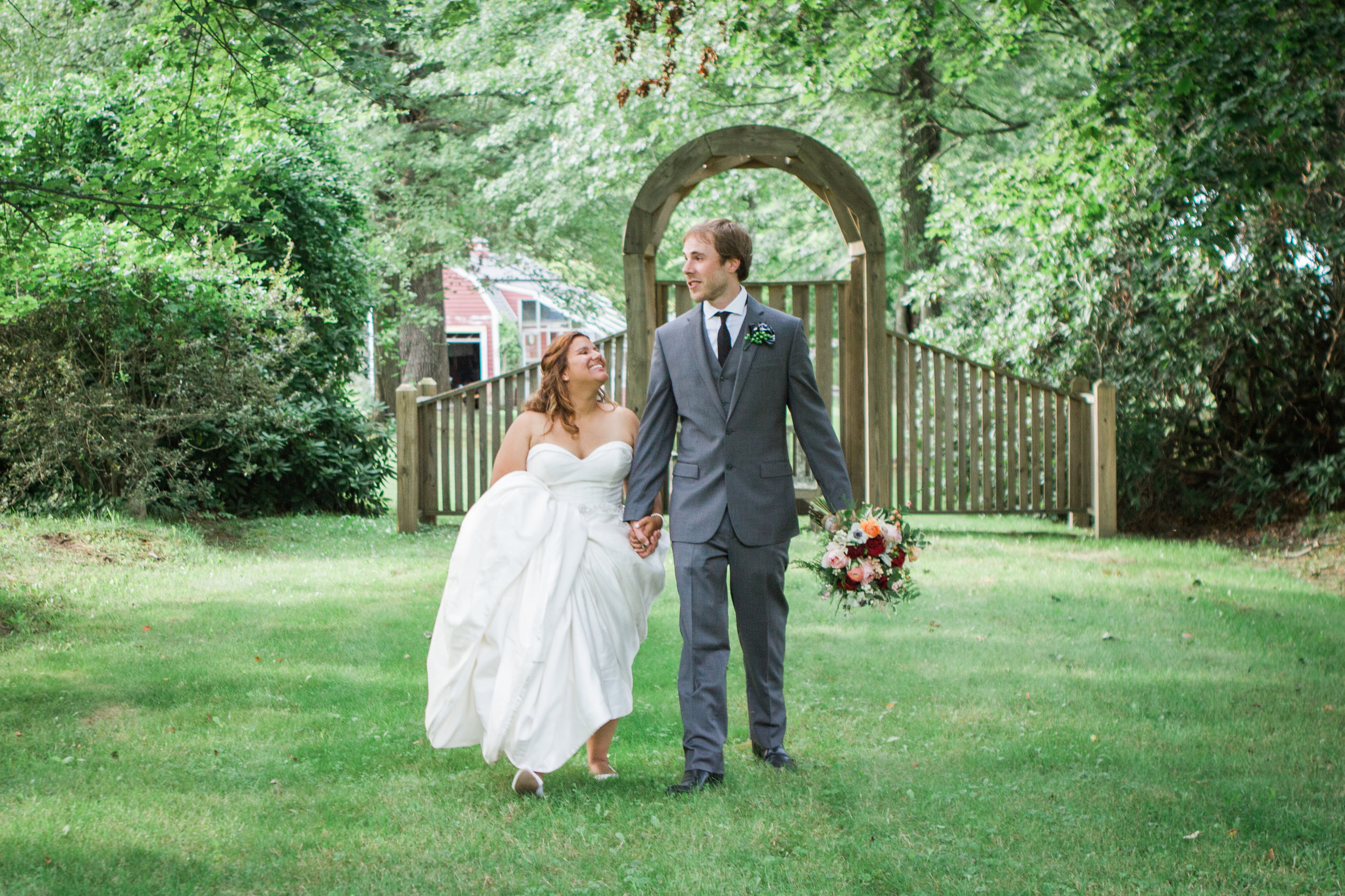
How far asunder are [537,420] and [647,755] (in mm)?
1441

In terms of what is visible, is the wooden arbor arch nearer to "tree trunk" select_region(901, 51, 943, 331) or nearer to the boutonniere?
the boutonniere

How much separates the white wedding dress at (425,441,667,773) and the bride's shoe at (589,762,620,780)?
258 mm

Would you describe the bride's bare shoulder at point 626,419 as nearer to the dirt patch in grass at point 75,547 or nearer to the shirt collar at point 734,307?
the shirt collar at point 734,307

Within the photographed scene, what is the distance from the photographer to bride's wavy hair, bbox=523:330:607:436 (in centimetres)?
485

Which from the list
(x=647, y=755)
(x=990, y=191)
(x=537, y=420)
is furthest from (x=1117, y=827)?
(x=990, y=191)

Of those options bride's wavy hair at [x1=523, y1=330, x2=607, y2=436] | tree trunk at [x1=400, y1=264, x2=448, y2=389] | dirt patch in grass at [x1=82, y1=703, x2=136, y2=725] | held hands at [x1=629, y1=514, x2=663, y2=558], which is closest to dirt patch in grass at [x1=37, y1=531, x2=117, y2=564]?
dirt patch in grass at [x1=82, y1=703, x2=136, y2=725]

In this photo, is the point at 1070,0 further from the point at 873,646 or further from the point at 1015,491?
the point at 873,646

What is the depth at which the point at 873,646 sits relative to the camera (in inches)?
281

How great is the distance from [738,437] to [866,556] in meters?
0.66

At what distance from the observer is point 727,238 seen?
15.4ft

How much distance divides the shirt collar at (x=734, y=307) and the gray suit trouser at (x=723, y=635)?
81cm

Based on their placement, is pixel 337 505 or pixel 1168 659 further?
pixel 337 505

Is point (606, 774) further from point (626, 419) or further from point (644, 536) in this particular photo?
point (626, 419)

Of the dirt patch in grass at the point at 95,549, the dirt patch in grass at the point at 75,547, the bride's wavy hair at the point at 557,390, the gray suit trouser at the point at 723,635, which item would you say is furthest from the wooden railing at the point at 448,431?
the gray suit trouser at the point at 723,635
